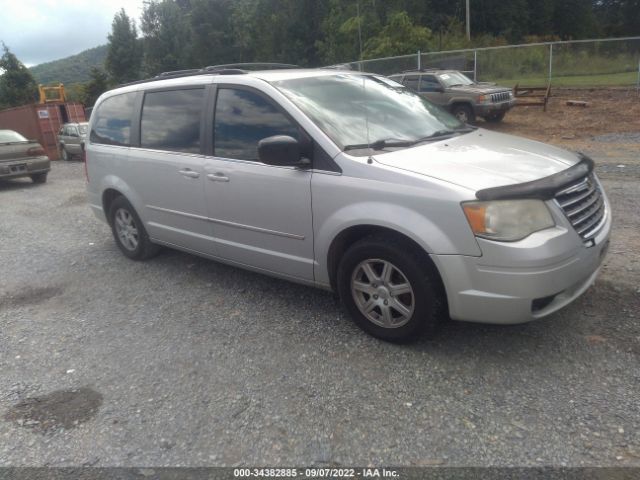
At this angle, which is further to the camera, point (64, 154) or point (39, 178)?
point (64, 154)

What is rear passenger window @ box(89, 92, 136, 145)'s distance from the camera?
530 cm

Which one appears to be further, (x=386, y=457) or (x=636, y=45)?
(x=636, y=45)

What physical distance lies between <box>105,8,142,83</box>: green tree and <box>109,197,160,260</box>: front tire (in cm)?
6107

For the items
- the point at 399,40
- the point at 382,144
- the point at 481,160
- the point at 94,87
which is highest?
the point at 399,40

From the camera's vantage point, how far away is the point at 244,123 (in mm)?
4090

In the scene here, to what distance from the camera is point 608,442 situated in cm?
249

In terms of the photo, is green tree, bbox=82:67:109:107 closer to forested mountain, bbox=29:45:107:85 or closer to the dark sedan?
forested mountain, bbox=29:45:107:85

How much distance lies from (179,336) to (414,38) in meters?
26.8

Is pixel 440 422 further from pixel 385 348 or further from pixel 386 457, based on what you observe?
pixel 385 348

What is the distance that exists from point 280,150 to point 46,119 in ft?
68.6

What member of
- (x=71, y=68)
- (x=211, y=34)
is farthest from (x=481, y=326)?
(x=71, y=68)

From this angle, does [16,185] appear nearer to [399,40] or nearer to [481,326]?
[481,326]

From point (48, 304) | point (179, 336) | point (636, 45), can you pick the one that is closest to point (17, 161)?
point (48, 304)

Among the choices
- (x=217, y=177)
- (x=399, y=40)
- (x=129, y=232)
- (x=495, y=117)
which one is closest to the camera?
(x=217, y=177)
